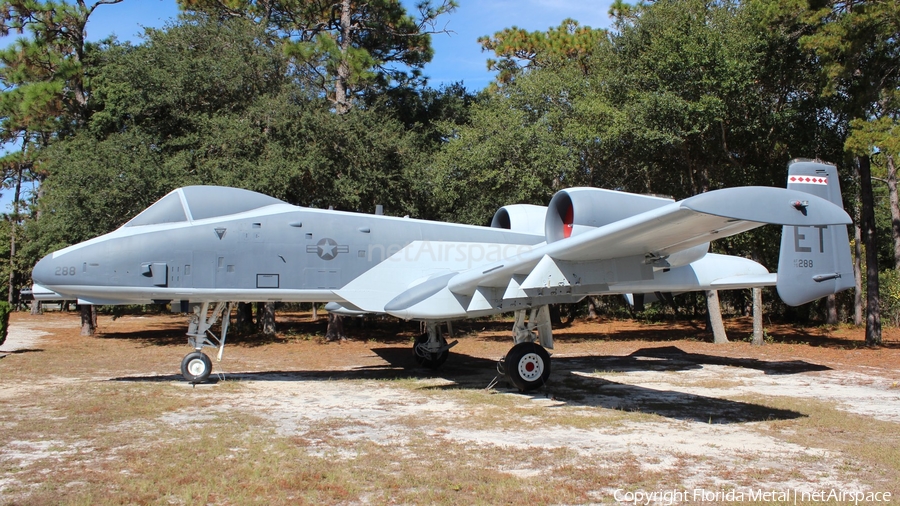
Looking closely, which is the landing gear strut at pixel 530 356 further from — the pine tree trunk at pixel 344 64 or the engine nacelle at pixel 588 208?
the pine tree trunk at pixel 344 64

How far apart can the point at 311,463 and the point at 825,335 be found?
1974cm

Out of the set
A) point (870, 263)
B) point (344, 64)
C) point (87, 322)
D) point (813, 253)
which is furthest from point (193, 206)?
point (870, 263)

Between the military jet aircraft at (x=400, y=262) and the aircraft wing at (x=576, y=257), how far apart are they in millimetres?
25

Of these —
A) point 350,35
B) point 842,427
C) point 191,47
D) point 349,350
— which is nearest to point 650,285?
point 842,427

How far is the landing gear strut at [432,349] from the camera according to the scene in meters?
12.8

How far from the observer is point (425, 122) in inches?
1019

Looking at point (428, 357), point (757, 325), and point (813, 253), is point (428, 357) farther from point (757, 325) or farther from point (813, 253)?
point (757, 325)

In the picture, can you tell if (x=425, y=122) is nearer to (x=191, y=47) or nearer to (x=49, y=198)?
(x=191, y=47)

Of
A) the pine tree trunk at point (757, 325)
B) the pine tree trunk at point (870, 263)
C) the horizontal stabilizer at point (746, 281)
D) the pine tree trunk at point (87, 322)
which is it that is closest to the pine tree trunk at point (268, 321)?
the pine tree trunk at point (87, 322)

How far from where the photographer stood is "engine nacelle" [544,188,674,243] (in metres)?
9.20

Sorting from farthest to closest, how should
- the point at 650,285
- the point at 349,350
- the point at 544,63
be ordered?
the point at 544,63 → the point at 349,350 → the point at 650,285

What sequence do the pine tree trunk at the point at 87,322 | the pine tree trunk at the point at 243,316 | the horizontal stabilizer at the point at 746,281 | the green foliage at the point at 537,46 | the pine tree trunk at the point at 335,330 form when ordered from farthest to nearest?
the green foliage at the point at 537,46
the pine tree trunk at the point at 243,316
the pine tree trunk at the point at 87,322
the pine tree trunk at the point at 335,330
the horizontal stabilizer at the point at 746,281

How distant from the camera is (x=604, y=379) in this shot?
11453mm

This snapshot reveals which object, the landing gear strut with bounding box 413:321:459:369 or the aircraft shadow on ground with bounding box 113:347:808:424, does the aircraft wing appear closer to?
the aircraft shadow on ground with bounding box 113:347:808:424
